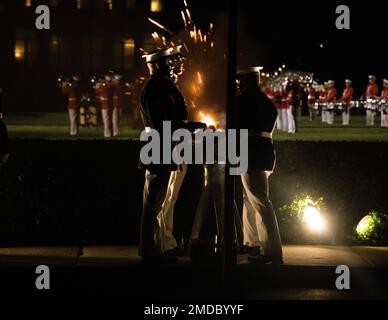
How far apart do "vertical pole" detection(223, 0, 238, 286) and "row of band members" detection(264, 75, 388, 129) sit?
29.2 metres

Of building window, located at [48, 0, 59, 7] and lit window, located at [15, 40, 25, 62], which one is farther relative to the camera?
building window, located at [48, 0, 59, 7]

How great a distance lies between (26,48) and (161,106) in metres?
62.5

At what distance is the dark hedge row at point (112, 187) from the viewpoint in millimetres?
13117

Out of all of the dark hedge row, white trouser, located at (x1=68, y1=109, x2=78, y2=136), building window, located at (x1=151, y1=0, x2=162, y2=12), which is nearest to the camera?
the dark hedge row

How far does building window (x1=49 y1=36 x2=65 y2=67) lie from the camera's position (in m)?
72.2

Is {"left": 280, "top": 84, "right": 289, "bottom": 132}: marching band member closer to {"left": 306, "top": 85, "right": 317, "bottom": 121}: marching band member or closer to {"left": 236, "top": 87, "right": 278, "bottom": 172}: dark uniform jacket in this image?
{"left": 306, "top": 85, "right": 317, "bottom": 121}: marching band member

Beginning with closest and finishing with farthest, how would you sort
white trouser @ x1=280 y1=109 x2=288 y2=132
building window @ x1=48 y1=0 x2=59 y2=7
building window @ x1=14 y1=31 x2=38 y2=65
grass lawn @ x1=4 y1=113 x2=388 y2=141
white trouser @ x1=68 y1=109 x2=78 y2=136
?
grass lawn @ x1=4 y1=113 x2=388 y2=141 < white trouser @ x1=68 y1=109 x2=78 y2=136 < white trouser @ x1=280 y1=109 x2=288 y2=132 < building window @ x1=14 y1=31 x2=38 y2=65 < building window @ x1=48 y1=0 x2=59 y2=7

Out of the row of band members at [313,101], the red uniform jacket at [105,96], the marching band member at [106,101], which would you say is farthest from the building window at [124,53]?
the red uniform jacket at [105,96]

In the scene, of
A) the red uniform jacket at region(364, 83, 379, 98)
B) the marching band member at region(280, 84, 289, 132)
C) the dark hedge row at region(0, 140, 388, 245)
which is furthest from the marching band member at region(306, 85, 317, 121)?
the dark hedge row at region(0, 140, 388, 245)

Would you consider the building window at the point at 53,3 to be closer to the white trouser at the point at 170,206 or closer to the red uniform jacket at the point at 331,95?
the red uniform jacket at the point at 331,95

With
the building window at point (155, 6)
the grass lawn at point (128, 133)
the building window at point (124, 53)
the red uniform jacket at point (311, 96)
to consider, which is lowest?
the grass lawn at point (128, 133)

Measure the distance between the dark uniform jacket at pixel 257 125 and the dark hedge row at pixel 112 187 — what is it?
5.01 feet
